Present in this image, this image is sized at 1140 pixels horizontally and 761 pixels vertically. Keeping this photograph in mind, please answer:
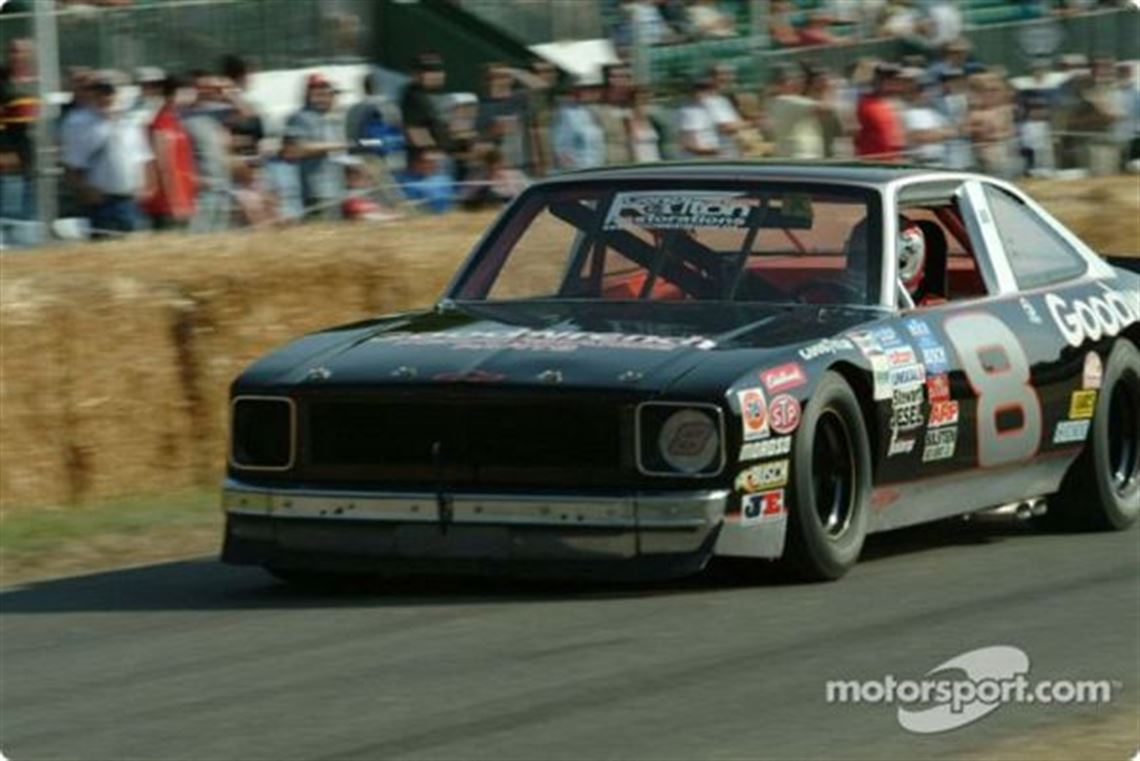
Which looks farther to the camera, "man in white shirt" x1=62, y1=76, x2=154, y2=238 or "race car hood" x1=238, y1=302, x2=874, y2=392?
"man in white shirt" x1=62, y1=76, x2=154, y2=238

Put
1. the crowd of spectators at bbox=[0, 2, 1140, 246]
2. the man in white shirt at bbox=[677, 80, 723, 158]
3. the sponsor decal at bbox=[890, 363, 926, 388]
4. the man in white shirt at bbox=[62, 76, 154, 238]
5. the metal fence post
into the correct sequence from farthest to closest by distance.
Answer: the man in white shirt at bbox=[677, 80, 723, 158]
the crowd of spectators at bbox=[0, 2, 1140, 246]
the man in white shirt at bbox=[62, 76, 154, 238]
the metal fence post
the sponsor decal at bbox=[890, 363, 926, 388]

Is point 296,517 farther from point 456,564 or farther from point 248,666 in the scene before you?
point 248,666

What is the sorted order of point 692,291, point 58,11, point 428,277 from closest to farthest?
point 692,291, point 428,277, point 58,11

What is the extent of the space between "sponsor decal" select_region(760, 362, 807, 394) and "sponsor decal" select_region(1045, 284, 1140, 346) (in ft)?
6.20

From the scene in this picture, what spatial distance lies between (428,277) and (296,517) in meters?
4.37

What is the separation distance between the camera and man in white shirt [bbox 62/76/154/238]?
498 inches

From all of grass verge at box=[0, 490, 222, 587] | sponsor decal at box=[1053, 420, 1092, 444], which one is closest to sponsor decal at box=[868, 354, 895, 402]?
sponsor decal at box=[1053, 420, 1092, 444]

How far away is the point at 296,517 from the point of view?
7.49m

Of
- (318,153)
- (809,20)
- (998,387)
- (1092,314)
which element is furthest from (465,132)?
(998,387)

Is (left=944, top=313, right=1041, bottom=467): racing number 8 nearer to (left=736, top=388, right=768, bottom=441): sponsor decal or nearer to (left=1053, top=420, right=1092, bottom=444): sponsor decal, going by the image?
(left=1053, top=420, right=1092, bottom=444): sponsor decal

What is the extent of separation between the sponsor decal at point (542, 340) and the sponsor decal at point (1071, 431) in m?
1.86

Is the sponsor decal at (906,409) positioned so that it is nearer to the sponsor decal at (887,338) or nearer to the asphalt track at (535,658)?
the sponsor decal at (887,338)

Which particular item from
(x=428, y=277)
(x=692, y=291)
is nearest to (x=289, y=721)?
(x=692, y=291)

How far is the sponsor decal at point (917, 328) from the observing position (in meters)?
8.18
